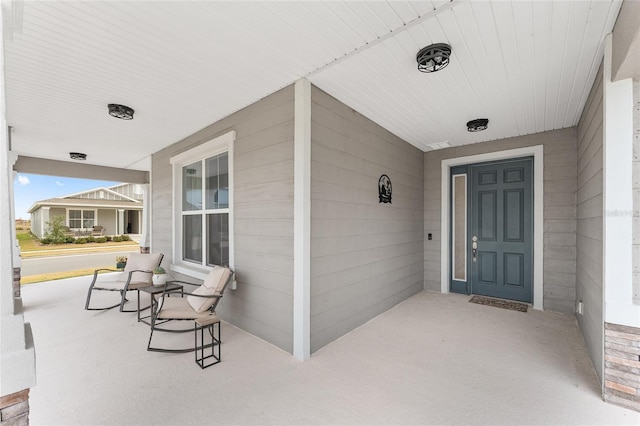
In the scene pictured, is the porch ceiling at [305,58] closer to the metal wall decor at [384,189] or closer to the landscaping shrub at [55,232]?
the metal wall decor at [384,189]

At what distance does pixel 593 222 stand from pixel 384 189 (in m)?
2.16

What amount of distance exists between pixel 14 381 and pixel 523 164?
561cm

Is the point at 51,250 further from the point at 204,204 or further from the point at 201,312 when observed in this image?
the point at 201,312

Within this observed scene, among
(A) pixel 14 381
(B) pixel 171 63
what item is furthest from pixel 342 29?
(A) pixel 14 381

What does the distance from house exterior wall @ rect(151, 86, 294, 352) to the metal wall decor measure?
1.56 metres

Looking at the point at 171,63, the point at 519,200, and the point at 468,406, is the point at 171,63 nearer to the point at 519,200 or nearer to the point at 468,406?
the point at 468,406

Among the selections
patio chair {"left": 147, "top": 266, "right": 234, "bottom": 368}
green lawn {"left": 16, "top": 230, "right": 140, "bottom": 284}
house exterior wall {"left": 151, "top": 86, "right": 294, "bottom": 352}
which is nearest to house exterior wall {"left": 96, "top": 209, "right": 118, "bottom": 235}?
green lawn {"left": 16, "top": 230, "right": 140, "bottom": 284}

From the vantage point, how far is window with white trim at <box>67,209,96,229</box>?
14.3 meters

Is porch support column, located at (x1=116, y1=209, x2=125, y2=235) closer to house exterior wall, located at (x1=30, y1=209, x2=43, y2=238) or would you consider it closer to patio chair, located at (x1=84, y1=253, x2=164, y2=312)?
house exterior wall, located at (x1=30, y1=209, x2=43, y2=238)

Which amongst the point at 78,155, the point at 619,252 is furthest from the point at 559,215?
the point at 78,155

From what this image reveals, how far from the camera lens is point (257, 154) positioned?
313 cm

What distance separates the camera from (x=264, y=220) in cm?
302

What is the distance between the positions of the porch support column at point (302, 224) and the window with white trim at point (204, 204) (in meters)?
1.16

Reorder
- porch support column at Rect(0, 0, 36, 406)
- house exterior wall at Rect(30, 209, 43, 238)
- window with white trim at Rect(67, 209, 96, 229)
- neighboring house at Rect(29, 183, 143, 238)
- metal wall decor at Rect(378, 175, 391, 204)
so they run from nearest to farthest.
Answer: porch support column at Rect(0, 0, 36, 406) → metal wall decor at Rect(378, 175, 391, 204) → neighboring house at Rect(29, 183, 143, 238) → house exterior wall at Rect(30, 209, 43, 238) → window with white trim at Rect(67, 209, 96, 229)
